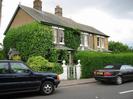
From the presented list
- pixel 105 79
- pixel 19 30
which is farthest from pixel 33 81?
pixel 19 30

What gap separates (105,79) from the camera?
1755 centimetres

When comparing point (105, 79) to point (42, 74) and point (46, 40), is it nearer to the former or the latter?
point (42, 74)

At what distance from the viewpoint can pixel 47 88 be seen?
12.9 m

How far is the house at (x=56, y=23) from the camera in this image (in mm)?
29708

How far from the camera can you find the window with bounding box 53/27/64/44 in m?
29.7

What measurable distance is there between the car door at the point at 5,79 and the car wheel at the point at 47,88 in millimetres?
1875

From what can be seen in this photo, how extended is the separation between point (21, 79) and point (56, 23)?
61.2ft

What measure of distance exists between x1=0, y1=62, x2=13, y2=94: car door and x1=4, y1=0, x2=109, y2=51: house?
1614 centimetres

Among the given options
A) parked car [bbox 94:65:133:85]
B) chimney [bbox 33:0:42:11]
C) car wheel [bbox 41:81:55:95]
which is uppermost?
chimney [bbox 33:0:42:11]

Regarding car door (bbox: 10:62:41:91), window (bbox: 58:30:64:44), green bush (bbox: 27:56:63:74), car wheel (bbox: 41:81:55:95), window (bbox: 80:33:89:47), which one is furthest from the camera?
window (bbox: 80:33:89:47)

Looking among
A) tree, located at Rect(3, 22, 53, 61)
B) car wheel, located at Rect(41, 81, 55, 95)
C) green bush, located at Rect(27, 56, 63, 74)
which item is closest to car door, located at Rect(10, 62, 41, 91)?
car wheel, located at Rect(41, 81, 55, 95)

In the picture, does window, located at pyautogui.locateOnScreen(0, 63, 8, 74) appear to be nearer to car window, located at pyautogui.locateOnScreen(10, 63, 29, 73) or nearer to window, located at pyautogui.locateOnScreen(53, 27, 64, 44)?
car window, located at pyautogui.locateOnScreen(10, 63, 29, 73)

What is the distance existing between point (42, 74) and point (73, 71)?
926 centimetres

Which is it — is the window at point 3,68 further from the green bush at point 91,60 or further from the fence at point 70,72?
the green bush at point 91,60
